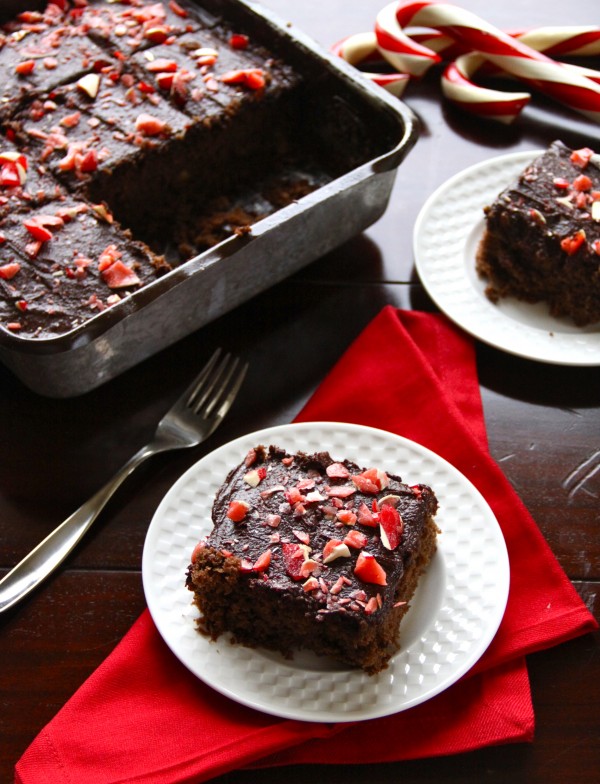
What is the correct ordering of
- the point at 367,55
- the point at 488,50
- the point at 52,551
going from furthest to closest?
the point at 367,55
the point at 488,50
the point at 52,551

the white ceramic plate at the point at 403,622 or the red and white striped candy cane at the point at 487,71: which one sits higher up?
the red and white striped candy cane at the point at 487,71

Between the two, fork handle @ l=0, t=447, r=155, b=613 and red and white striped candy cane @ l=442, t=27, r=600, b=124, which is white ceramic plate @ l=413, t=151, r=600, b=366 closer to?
red and white striped candy cane @ l=442, t=27, r=600, b=124

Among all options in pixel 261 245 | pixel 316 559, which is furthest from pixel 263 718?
pixel 261 245

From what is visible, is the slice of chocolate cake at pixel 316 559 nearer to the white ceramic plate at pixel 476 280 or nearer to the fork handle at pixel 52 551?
the fork handle at pixel 52 551

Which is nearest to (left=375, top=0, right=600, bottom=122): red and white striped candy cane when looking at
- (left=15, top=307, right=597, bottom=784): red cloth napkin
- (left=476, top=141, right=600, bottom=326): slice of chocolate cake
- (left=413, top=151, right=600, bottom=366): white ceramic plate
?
(left=413, top=151, right=600, bottom=366): white ceramic plate

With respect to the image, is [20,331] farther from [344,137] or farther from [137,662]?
[344,137]

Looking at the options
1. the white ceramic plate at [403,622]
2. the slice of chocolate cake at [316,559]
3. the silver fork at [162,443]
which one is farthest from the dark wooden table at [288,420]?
the slice of chocolate cake at [316,559]

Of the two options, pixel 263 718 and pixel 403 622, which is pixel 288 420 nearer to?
pixel 403 622
